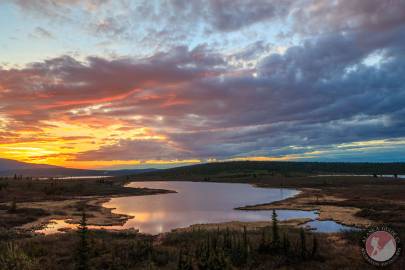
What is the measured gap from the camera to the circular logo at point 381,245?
21.3m

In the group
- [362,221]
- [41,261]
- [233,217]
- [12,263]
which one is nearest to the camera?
[12,263]

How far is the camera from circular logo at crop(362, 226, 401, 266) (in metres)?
21.3

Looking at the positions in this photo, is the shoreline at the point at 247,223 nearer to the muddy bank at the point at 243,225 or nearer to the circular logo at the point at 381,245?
the muddy bank at the point at 243,225

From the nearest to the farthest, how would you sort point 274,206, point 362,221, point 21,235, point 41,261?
point 41,261 → point 21,235 → point 362,221 → point 274,206

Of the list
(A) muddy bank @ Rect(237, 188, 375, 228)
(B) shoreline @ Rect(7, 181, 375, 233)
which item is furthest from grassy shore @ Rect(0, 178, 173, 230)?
(A) muddy bank @ Rect(237, 188, 375, 228)

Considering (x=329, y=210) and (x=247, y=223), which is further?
(x=329, y=210)

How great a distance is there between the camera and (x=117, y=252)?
1127 inches

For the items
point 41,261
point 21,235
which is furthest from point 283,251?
point 21,235

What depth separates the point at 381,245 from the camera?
21.9m

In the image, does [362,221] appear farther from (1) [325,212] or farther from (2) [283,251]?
(2) [283,251]

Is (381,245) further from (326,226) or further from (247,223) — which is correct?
(247,223)

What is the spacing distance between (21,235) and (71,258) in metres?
15.8

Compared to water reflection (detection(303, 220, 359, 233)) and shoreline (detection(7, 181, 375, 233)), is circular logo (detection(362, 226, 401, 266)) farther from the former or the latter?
shoreline (detection(7, 181, 375, 233))

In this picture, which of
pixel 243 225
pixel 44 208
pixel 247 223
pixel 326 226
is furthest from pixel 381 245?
pixel 44 208
